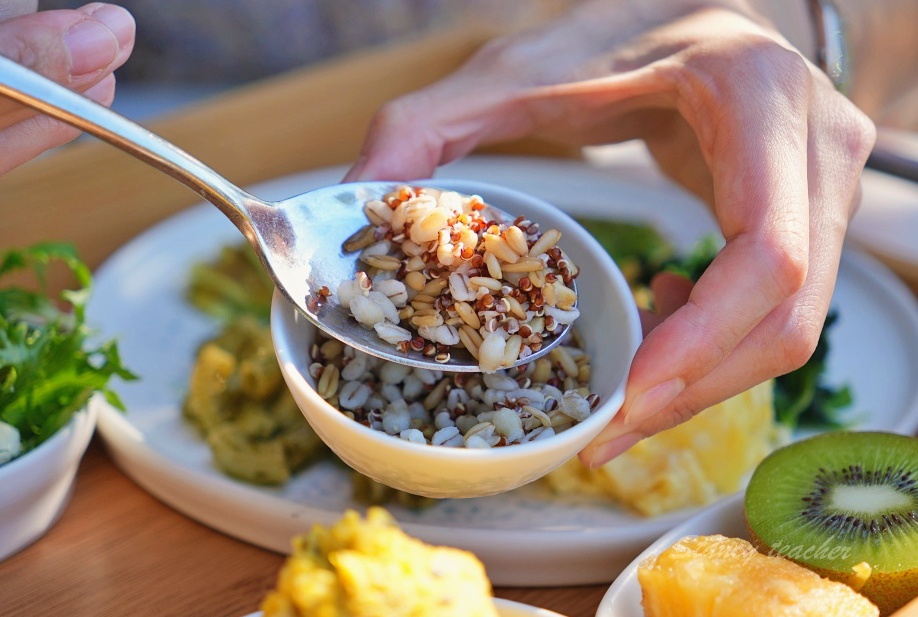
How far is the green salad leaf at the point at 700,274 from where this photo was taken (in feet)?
4.68

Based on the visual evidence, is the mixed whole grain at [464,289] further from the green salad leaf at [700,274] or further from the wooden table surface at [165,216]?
the green salad leaf at [700,274]

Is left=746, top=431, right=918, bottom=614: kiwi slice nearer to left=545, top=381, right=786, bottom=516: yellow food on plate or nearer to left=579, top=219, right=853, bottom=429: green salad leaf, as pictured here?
left=545, top=381, right=786, bottom=516: yellow food on plate

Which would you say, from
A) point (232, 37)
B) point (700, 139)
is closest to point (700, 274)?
point (700, 139)

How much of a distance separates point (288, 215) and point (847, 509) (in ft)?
2.39

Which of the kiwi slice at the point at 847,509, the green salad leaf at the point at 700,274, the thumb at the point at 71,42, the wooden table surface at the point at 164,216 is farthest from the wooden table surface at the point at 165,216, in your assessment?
the thumb at the point at 71,42

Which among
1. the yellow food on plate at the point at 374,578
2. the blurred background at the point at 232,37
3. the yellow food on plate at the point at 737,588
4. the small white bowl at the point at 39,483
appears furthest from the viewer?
the blurred background at the point at 232,37

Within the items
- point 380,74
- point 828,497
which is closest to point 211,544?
point 828,497

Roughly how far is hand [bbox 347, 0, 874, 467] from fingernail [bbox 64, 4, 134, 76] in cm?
38

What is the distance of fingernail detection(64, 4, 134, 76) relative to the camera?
94cm

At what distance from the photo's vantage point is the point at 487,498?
1211 mm

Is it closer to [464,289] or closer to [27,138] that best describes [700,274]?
[464,289]

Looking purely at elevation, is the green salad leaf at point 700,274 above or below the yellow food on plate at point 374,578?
below

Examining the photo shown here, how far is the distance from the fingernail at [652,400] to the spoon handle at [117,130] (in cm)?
48

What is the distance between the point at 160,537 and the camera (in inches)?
45.7
